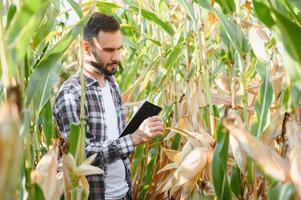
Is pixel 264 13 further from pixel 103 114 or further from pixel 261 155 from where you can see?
pixel 103 114

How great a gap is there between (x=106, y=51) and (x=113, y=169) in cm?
39

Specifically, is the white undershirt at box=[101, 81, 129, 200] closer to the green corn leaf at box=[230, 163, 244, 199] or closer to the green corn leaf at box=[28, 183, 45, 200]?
the green corn leaf at box=[230, 163, 244, 199]

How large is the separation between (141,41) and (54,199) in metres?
1.57

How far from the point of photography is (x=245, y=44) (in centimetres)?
105

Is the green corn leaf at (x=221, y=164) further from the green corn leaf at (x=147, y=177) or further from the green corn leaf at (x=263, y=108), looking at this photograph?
the green corn leaf at (x=147, y=177)

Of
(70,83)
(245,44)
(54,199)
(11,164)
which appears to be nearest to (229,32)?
(245,44)

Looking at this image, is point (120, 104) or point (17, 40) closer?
point (17, 40)

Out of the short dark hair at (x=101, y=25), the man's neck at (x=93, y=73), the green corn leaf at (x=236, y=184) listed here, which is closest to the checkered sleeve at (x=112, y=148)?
the man's neck at (x=93, y=73)

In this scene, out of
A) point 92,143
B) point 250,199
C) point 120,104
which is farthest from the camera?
point 120,104

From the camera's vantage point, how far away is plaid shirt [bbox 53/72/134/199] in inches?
58.9

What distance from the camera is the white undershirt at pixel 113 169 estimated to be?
1.62 metres

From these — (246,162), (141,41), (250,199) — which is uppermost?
(141,41)

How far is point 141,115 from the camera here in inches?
61.6

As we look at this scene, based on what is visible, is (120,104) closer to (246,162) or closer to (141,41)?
(141,41)
